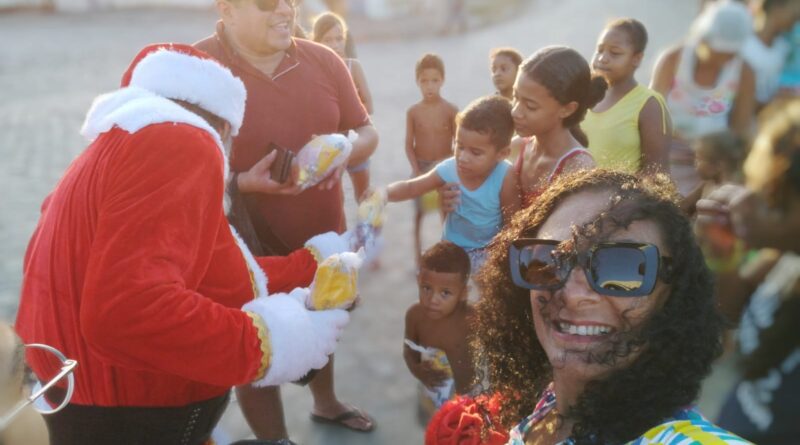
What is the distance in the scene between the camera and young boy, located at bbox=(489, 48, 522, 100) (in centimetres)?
467

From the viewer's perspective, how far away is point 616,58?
3.75 meters

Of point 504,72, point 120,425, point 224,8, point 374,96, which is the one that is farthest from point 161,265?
point 374,96

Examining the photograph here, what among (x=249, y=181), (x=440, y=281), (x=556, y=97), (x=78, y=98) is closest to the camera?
(x=249, y=181)

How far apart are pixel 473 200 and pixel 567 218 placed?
1.63 metres

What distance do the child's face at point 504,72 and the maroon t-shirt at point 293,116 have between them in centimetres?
179

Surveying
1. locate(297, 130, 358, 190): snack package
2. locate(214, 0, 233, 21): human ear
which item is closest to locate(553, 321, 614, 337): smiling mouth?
locate(297, 130, 358, 190): snack package

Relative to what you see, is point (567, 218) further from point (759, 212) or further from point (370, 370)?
point (370, 370)

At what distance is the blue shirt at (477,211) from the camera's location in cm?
318

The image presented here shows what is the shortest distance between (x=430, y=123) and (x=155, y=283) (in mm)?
3896

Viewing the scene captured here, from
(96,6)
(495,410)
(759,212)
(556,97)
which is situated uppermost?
(96,6)

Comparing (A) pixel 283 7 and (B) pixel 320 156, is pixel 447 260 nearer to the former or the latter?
(B) pixel 320 156

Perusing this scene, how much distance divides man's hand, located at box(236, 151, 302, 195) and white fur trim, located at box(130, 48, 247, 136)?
2.23 feet

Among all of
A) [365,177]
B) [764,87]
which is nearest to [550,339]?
[365,177]

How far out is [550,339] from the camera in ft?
5.03
